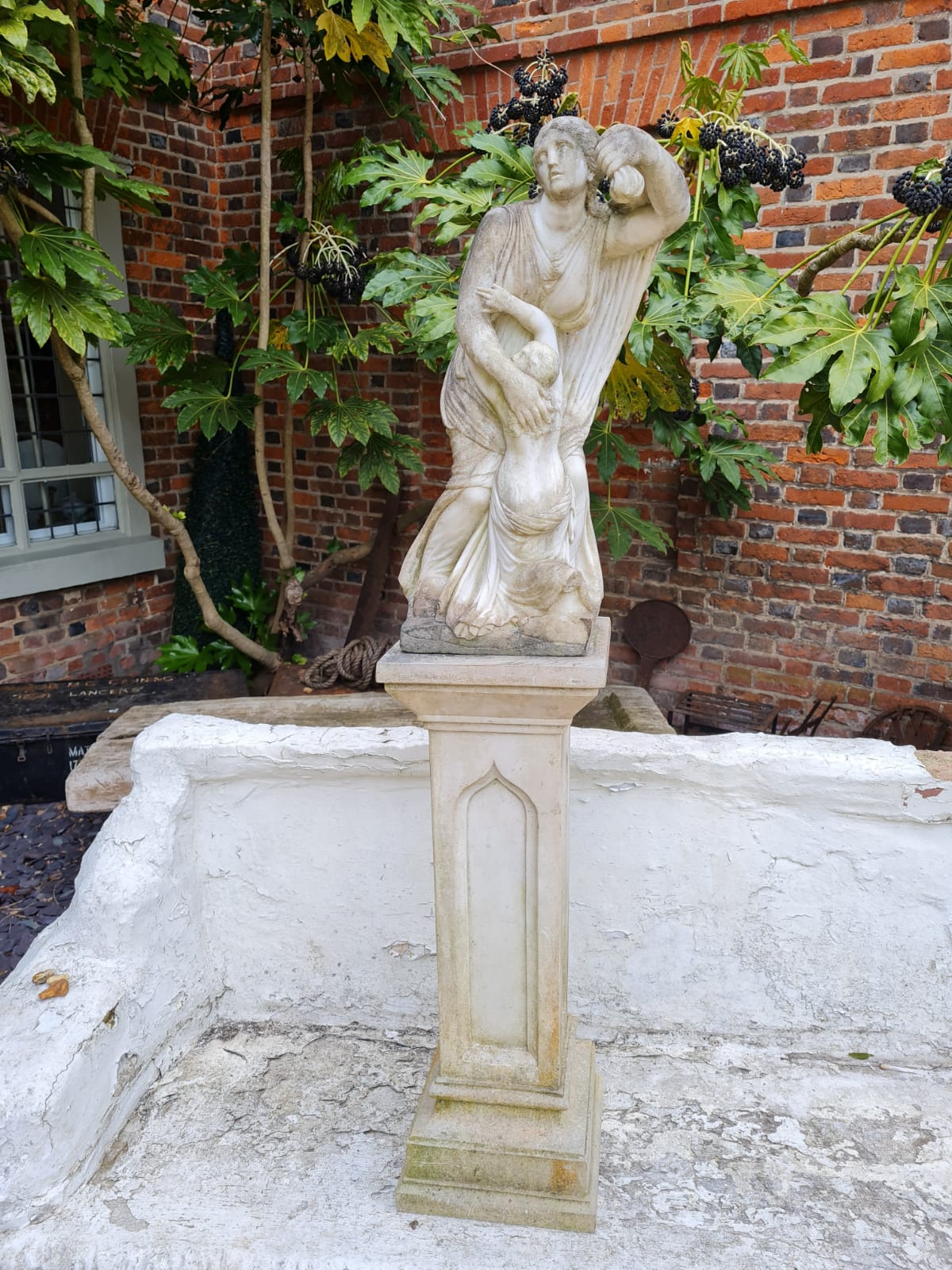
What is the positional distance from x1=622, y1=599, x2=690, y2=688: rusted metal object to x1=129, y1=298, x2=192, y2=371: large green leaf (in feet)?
8.54

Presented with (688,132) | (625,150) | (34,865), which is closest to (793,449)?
(688,132)

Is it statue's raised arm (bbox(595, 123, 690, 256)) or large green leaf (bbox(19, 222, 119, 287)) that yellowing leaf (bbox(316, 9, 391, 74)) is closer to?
large green leaf (bbox(19, 222, 119, 287))

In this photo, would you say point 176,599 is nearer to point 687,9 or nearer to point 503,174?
point 503,174

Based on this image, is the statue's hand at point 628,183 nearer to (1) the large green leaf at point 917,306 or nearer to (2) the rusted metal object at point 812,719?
(1) the large green leaf at point 917,306

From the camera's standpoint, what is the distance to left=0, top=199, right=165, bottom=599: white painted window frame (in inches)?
191

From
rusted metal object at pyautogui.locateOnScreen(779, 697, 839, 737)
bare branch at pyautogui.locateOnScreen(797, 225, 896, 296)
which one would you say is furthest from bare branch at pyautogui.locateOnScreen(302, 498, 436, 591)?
bare branch at pyautogui.locateOnScreen(797, 225, 896, 296)

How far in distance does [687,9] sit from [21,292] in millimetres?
3035

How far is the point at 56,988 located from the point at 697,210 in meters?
2.97

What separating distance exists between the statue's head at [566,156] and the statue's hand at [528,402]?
35cm

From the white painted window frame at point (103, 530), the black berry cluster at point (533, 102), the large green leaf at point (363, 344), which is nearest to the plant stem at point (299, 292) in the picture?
the large green leaf at point (363, 344)

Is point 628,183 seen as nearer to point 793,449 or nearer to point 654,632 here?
point 793,449

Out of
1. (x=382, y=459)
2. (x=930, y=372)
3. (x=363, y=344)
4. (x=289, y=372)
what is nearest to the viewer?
(x=930, y=372)

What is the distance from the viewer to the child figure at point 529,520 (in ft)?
5.70

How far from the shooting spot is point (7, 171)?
11.3 feet
